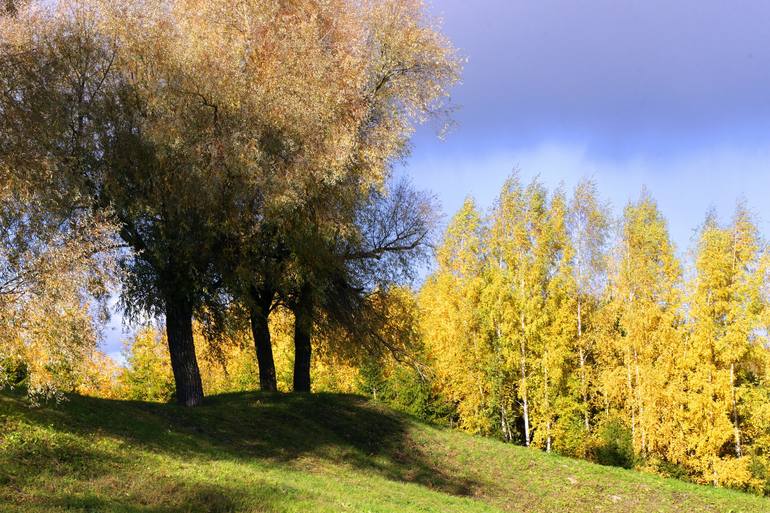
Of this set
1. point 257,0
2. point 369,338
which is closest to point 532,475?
point 369,338

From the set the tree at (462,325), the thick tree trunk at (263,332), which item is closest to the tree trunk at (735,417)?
the tree at (462,325)

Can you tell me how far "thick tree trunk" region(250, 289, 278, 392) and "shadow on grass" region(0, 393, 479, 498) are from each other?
1339 millimetres

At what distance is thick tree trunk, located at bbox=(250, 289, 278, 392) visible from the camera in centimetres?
2233

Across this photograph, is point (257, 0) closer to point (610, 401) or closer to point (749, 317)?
point (749, 317)

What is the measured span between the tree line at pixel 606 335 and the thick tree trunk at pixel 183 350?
16433 mm

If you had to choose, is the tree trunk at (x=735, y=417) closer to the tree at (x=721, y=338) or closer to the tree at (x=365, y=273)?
the tree at (x=721, y=338)

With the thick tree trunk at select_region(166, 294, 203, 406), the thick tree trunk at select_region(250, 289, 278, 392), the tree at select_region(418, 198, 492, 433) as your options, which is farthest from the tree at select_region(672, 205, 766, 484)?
the thick tree trunk at select_region(166, 294, 203, 406)

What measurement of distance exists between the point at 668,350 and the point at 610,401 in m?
5.11

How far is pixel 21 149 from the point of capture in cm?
1453

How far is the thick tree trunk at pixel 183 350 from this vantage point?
19906 mm

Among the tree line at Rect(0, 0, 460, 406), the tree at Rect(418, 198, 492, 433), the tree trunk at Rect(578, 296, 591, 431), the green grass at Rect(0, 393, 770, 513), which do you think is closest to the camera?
the green grass at Rect(0, 393, 770, 513)

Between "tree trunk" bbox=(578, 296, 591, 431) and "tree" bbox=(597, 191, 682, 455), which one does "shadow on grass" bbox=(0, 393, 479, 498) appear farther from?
"tree" bbox=(597, 191, 682, 455)

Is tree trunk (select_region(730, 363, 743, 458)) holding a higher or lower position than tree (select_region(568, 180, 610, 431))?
lower

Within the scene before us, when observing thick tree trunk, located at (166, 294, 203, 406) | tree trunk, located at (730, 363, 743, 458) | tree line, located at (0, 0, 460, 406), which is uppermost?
tree line, located at (0, 0, 460, 406)
